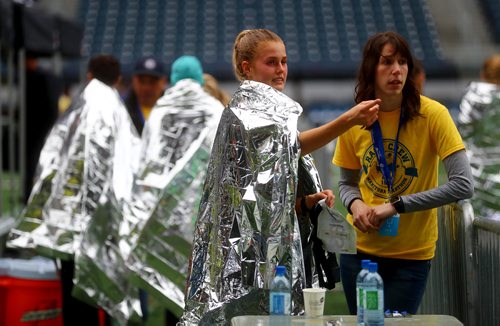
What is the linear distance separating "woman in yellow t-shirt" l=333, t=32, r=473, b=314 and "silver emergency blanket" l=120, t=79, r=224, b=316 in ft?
6.74

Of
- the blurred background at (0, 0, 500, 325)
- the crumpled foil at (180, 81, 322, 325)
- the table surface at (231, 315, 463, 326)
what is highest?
the blurred background at (0, 0, 500, 325)

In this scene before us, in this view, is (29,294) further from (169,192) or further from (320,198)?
(320,198)

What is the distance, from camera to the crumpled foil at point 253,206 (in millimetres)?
3744

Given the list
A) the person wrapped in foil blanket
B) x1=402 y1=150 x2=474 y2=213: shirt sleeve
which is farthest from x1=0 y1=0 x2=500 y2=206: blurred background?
x1=402 y1=150 x2=474 y2=213: shirt sleeve

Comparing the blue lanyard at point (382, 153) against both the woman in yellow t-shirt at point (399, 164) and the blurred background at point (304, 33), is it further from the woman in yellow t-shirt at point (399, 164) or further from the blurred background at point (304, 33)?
the blurred background at point (304, 33)

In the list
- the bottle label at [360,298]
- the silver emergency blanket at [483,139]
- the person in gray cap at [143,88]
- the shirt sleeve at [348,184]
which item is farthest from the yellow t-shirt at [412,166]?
the person in gray cap at [143,88]

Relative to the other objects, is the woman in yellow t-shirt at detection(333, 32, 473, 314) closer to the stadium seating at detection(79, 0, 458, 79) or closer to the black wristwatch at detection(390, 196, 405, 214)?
the black wristwatch at detection(390, 196, 405, 214)

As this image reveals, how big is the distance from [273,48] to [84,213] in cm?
269

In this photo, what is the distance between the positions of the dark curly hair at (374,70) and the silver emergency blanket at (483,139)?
9.84 ft

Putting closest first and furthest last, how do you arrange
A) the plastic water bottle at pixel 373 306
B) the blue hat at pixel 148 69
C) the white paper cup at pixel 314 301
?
1. the plastic water bottle at pixel 373 306
2. the white paper cup at pixel 314 301
3. the blue hat at pixel 148 69

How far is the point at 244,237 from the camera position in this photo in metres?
3.80

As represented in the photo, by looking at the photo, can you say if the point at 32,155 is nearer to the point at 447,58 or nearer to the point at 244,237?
the point at 244,237

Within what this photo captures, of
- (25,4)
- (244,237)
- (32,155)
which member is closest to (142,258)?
(244,237)

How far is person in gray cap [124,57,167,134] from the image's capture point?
24.3 feet
